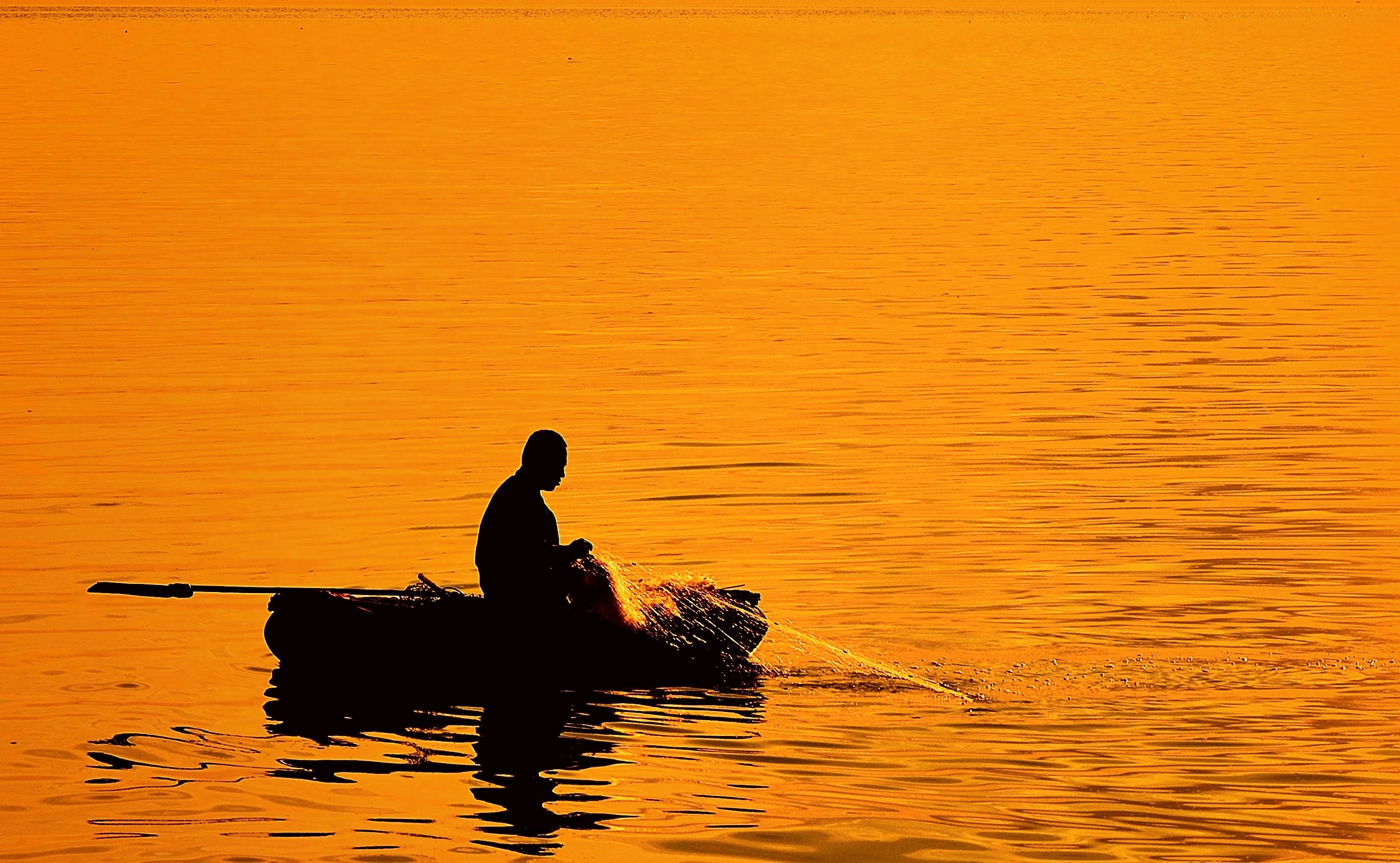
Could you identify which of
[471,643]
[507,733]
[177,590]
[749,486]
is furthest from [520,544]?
[749,486]

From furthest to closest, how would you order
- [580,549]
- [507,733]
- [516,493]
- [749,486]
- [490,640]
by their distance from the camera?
[749,486]
[490,640]
[516,493]
[580,549]
[507,733]

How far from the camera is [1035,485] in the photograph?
18.3 m

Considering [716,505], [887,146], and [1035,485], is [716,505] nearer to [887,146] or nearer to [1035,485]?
[1035,485]

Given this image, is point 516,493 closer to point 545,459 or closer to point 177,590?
point 545,459

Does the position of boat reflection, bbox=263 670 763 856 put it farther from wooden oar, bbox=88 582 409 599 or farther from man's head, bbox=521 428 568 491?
man's head, bbox=521 428 568 491

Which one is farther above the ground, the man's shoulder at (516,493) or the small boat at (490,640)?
the man's shoulder at (516,493)

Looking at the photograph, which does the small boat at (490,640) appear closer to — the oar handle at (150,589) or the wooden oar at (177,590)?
the wooden oar at (177,590)

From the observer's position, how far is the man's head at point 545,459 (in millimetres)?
13078

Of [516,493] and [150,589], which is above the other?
[516,493]

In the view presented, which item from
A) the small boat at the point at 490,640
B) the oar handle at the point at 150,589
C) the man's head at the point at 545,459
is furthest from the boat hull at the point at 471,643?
the man's head at the point at 545,459

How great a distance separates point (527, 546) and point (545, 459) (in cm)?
54

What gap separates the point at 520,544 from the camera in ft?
43.4

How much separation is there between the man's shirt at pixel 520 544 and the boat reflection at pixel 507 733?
0.60 meters

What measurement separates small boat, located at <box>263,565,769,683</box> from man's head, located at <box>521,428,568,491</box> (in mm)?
697
